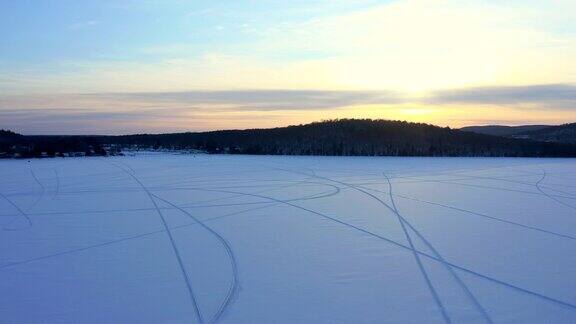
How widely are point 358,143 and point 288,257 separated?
36.5 meters

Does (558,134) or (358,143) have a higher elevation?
(558,134)

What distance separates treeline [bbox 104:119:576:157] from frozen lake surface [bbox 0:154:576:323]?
26455 millimetres

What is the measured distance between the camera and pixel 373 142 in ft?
140

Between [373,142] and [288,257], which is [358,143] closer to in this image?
[373,142]

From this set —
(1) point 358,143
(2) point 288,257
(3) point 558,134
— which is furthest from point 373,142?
(2) point 288,257

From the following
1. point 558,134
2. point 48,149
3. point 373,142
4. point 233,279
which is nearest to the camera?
point 233,279

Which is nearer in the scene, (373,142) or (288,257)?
(288,257)

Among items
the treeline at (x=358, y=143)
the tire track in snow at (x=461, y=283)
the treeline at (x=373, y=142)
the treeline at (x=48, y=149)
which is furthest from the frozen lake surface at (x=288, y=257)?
the treeline at (x=373, y=142)

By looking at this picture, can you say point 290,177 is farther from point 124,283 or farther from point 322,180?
point 124,283

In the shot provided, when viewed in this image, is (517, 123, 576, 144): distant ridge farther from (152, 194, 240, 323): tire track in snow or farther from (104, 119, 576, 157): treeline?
(152, 194, 240, 323): tire track in snow

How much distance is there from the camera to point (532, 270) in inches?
234

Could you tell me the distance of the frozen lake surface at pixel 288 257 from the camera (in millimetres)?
4711

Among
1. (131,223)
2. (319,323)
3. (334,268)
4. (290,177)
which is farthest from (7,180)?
(319,323)

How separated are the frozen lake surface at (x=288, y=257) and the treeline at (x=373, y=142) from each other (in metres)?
26.5
